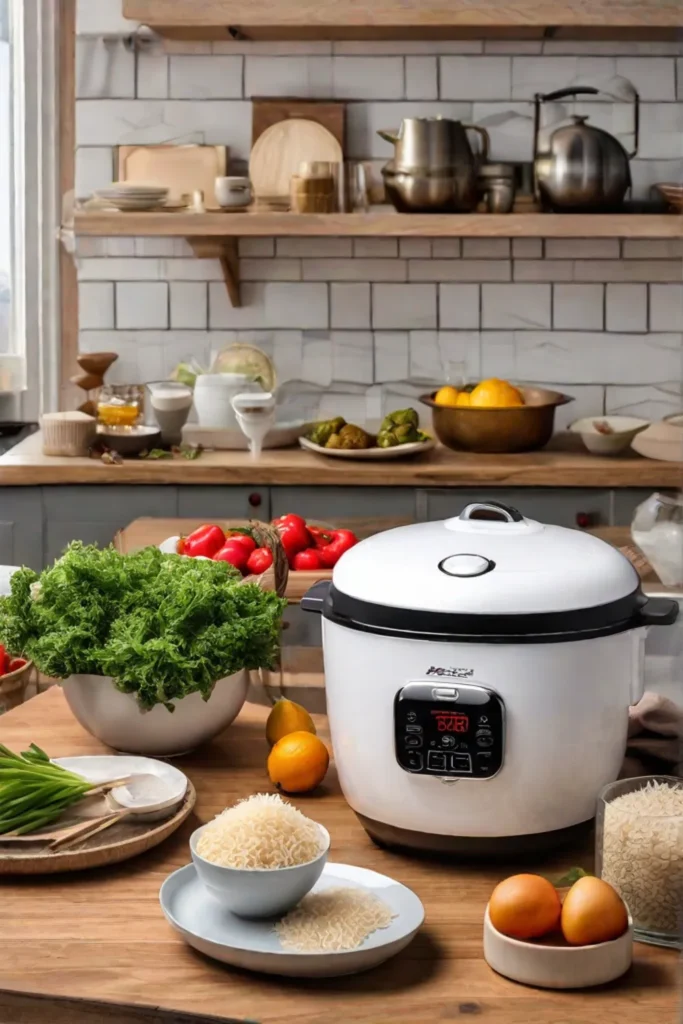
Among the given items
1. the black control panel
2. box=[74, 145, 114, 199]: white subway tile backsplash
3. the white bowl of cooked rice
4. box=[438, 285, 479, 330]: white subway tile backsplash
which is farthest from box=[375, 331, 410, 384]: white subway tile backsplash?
Result: the white bowl of cooked rice

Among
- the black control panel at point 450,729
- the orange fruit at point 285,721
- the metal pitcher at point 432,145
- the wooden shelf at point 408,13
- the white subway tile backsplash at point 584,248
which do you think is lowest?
the orange fruit at point 285,721

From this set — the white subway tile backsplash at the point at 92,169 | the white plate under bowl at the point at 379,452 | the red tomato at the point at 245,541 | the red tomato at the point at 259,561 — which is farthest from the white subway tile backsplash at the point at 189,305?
the red tomato at the point at 259,561

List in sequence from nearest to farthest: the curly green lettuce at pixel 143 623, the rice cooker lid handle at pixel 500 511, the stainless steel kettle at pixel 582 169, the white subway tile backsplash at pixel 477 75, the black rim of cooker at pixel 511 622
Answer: the black rim of cooker at pixel 511 622 → the rice cooker lid handle at pixel 500 511 → the curly green lettuce at pixel 143 623 → the stainless steel kettle at pixel 582 169 → the white subway tile backsplash at pixel 477 75

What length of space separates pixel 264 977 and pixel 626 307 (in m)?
3.53

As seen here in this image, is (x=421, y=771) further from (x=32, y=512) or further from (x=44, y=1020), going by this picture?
(x=32, y=512)

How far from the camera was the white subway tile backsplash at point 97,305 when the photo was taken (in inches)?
170

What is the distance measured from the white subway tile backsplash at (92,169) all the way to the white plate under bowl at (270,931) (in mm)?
3478

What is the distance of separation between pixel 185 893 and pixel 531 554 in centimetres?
43

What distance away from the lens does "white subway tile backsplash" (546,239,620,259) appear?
422cm

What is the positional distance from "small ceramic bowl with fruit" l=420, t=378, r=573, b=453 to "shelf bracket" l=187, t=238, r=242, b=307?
2.52 feet

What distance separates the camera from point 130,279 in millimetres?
4305

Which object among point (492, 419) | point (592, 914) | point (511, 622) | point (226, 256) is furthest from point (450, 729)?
point (226, 256)

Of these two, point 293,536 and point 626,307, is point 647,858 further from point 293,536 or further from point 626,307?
point 626,307

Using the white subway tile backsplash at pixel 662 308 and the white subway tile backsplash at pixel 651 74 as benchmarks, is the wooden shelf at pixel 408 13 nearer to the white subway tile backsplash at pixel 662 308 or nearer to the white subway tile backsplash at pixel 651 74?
the white subway tile backsplash at pixel 651 74
